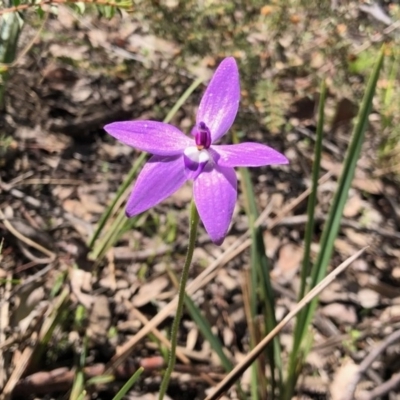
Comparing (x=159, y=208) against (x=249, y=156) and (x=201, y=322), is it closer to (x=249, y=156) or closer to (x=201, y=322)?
(x=201, y=322)

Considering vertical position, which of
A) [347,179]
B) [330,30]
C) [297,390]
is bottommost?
[297,390]

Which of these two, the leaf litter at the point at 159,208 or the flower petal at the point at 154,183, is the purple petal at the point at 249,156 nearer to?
the flower petal at the point at 154,183

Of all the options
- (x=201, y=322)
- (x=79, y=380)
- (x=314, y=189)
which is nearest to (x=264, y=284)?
(x=201, y=322)

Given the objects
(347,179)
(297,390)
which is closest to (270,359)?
(297,390)

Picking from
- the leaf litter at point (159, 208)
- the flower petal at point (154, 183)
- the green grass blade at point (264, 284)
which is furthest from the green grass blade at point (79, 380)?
the flower petal at point (154, 183)

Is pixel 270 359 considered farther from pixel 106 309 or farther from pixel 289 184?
pixel 289 184

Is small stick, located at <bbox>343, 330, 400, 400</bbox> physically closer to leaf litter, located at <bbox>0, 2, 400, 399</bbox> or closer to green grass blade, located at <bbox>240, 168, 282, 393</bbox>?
leaf litter, located at <bbox>0, 2, 400, 399</bbox>
